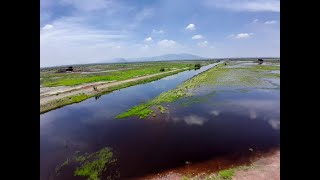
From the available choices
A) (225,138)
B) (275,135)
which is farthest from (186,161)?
(275,135)

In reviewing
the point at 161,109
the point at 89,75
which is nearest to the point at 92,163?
the point at 161,109

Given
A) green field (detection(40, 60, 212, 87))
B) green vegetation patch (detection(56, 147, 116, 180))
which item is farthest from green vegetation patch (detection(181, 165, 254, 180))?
green field (detection(40, 60, 212, 87))

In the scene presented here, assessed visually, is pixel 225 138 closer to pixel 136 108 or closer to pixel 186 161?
pixel 186 161

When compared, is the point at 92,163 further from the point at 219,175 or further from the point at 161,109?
the point at 161,109

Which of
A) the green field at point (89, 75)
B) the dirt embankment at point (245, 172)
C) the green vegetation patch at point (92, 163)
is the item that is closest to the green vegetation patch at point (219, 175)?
the dirt embankment at point (245, 172)

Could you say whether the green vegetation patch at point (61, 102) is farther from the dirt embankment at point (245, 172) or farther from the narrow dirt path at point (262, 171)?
the narrow dirt path at point (262, 171)

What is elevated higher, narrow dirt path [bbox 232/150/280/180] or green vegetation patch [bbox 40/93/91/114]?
green vegetation patch [bbox 40/93/91/114]

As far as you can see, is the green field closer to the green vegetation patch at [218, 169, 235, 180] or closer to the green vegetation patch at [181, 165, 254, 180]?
the green vegetation patch at [181, 165, 254, 180]
